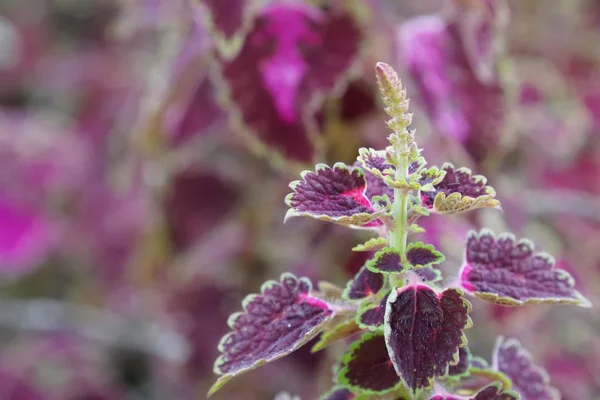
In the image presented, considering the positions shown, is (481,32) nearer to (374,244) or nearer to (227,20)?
(227,20)

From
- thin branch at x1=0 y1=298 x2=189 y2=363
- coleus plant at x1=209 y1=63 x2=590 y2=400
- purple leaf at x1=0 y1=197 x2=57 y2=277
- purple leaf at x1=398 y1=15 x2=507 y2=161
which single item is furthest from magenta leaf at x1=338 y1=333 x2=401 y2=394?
purple leaf at x1=0 y1=197 x2=57 y2=277

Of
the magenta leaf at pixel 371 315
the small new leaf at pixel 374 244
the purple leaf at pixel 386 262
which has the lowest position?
the magenta leaf at pixel 371 315

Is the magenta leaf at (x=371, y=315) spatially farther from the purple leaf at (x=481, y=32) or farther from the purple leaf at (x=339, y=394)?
the purple leaf at (x=481, y=32)

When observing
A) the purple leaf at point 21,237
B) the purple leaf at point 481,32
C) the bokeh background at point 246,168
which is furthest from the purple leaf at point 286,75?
the purple leaf at point 21,237

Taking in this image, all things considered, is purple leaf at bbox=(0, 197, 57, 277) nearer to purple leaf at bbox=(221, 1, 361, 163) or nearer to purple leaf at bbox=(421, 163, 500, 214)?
purple leaf at bbox=(221, 1, 361, 163)

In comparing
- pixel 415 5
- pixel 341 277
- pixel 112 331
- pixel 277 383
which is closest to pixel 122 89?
pixel 112 331

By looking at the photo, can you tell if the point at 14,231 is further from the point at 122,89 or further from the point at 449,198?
the point at 449,198
